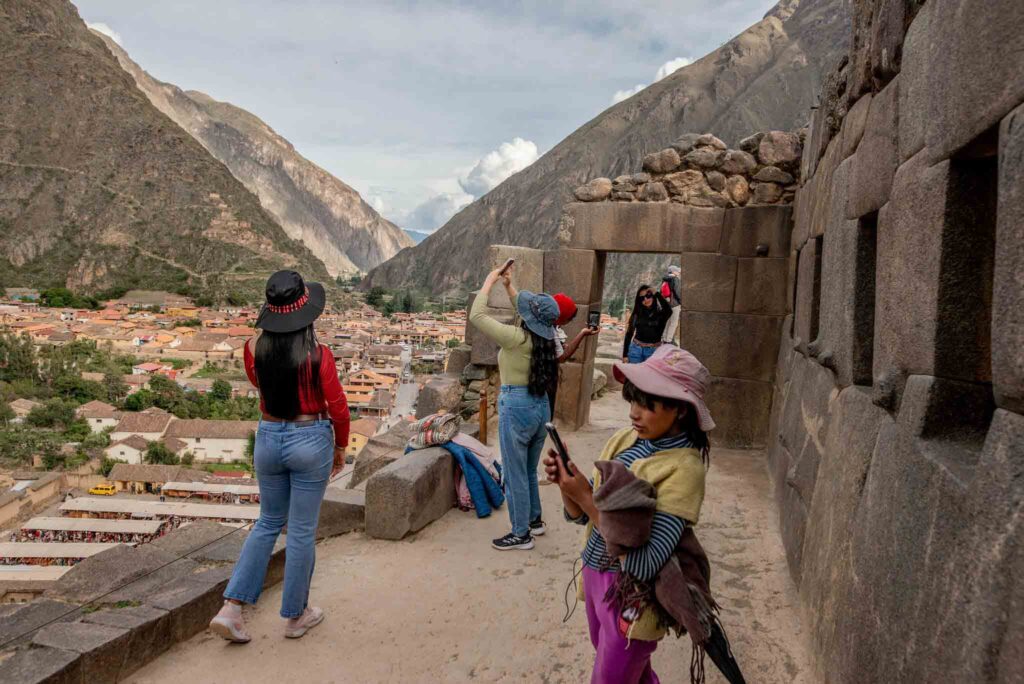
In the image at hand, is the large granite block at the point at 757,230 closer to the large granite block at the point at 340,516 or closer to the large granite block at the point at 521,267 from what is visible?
the large granite block at the point at 521,267

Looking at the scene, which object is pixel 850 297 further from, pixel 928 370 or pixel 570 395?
pixel 570 395

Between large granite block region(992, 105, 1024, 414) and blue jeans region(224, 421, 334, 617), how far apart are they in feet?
8.40

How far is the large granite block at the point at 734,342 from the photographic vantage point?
691 centimetres

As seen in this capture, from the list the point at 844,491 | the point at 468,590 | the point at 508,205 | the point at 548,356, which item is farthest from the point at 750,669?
the point at 508,205

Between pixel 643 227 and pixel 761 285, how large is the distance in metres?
1.35

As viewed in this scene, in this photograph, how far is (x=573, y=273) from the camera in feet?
24.7

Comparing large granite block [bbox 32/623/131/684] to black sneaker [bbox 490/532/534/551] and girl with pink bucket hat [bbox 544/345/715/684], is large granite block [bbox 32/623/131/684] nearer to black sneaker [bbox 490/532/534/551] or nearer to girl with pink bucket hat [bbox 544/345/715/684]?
girl with pink bucket hat [bbox 544/345/715/684]

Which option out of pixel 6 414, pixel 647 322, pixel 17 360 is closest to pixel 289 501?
pixel 647 322

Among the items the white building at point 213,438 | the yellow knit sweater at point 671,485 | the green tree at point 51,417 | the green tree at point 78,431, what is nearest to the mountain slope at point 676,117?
the white building at point 213,438

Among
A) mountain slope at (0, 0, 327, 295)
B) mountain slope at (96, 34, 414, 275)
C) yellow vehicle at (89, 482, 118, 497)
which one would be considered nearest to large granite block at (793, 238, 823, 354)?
yellow vehicle at (89, 482, 118, 497)

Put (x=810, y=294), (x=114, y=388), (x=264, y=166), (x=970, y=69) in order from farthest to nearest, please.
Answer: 1. (x=264, y=166)
2. (x=114, y=388)
3. (x=810, y=294)
4. (x=970, y=69)

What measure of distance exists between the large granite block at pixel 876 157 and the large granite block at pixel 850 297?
123 millimetres

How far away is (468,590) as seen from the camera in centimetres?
386

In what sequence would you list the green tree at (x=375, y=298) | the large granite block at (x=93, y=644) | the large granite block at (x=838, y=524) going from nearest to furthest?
the large granite block at (x=838, y=524)
the large granite block at (x=93, y=644)
the green tree at (x=375, y=298)
